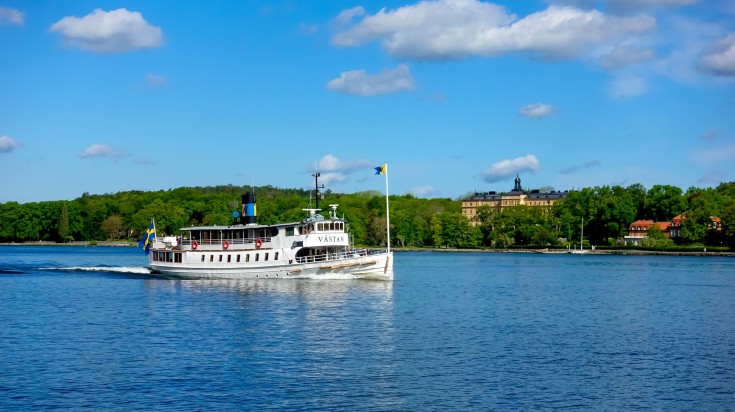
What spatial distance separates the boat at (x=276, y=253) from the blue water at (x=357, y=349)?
7.82 ft

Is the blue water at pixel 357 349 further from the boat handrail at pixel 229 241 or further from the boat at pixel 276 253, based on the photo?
the boat handrail at pixel 229 241

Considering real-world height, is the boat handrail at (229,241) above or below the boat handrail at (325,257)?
above

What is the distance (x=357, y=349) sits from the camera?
140 ft

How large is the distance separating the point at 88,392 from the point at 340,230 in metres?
46.1

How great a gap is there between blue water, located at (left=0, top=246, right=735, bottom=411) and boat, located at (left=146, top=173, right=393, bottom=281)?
238 centimetres

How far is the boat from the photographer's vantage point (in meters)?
77.8

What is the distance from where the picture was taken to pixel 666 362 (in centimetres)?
4028

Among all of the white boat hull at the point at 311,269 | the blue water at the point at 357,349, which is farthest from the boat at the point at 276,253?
the blue water at the point at 357,349

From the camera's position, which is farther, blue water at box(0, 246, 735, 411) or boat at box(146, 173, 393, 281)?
boat at box(146, 173, 393, 281)

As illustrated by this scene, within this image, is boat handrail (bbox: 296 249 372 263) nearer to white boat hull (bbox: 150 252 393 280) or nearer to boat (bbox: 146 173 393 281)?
boat (bbox: 146 173 393 281)

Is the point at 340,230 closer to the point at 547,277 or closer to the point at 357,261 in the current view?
the point at 357,261

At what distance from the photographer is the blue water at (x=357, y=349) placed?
Result: 108ft

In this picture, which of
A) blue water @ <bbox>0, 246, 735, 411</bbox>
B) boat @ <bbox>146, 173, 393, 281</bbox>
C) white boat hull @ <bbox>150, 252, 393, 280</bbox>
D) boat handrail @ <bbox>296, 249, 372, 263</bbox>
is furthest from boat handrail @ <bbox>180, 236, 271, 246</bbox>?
blue water @ <bbox>0, 246, 735, 411</bbox>

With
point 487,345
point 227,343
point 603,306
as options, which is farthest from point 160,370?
point 603,306
